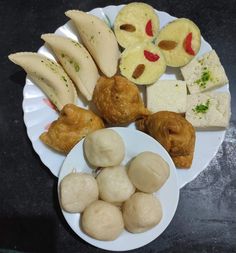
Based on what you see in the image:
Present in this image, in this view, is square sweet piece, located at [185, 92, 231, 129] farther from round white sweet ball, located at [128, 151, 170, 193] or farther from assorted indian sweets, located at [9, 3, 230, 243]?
round white sweet ball, located at [128, 151, 170, 193]

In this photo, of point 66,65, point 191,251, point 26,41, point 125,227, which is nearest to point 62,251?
point 125,227

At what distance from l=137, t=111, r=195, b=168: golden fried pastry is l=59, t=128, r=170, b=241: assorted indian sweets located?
2.5 inches

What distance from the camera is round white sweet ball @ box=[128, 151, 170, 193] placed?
45.1 inches

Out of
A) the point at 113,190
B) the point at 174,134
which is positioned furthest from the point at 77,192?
the point at 174,134

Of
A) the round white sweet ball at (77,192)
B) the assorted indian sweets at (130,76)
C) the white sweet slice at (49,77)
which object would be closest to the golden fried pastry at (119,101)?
the assorted indian sweets at (130,76)

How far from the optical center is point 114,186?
3.88ft

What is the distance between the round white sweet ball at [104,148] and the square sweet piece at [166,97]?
18 centimetres

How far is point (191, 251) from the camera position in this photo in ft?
4.33

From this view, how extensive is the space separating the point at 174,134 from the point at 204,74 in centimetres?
27

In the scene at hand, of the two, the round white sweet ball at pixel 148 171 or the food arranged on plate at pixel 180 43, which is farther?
the food arranged on plate at pixel 180 43

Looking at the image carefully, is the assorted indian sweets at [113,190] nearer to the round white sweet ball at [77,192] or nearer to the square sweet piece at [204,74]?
the round white sweet ball at [77,192]

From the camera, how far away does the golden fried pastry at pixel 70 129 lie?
1240 mm

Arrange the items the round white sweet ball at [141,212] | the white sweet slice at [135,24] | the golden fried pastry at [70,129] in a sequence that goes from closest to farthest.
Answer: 1. the round white sweet ball at [141,212]
2. the golden fried pastry at [70,129]
3. the white sweet slice at [135,24]

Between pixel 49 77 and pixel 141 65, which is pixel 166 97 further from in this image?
pixel 49 77
